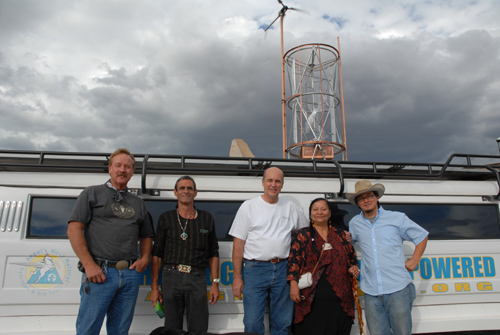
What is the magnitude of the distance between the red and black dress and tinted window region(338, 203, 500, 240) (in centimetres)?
57

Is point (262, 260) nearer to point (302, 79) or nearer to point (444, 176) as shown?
point (444, 176)

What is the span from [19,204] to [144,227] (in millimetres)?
1016

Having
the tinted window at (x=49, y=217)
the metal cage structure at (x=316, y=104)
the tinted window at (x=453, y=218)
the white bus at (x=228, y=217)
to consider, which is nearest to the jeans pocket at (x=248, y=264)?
the white bus at (x=228, y=217)

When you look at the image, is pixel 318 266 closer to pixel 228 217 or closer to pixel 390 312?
pixel 390 312

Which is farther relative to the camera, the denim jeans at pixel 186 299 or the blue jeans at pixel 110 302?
the denim jeans at pixel 186 299

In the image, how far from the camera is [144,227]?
2.56 metres

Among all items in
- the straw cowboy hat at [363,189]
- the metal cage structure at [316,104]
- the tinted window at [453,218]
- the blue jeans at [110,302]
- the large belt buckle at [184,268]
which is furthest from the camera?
the metal cage structure at [316,104]

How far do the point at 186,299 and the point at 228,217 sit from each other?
742 millimetres

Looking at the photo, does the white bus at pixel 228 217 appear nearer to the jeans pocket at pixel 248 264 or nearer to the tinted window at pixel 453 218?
the tinted window at pixel 453 218

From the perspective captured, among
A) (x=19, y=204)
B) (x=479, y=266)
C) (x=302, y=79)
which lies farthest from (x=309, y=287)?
(x=302, y=79)

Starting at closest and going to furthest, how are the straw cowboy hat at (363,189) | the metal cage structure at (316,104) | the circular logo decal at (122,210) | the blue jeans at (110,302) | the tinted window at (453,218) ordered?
the blue jeans at (110,302) < the circular logo decal at (122,210) < the straw cowboy hat at (363,189) < the tinted window at (453,218) < the metal cage structure at (316,104)

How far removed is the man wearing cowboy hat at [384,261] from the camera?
8.43 ft

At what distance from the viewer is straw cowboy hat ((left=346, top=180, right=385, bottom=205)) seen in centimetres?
276

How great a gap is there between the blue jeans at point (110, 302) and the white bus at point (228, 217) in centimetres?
30
